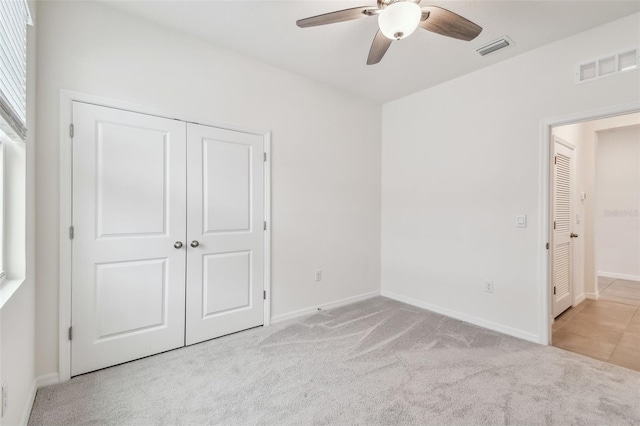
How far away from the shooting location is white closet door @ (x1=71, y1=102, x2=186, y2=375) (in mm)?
2180

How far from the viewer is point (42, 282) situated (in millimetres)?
2033

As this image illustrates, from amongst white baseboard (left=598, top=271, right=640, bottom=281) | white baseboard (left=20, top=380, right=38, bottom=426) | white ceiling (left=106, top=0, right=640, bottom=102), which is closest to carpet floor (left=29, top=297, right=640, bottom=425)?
white baseboard (left=20, top=380, right=38, bottom=426)

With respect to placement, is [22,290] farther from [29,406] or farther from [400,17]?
[400,17]

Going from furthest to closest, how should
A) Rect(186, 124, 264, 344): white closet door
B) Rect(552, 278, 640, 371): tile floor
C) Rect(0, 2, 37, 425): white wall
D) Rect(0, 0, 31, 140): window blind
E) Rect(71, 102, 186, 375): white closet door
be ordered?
Rect(186, 124, 264, 344): white closet door → Rect(552, 278, 640, 371): tile floor → Rect(71, 102, 186, 375): white closet door → Rect(0, 2, 37, 425): white wall → Rect(0, 0, 31, 140): window blind

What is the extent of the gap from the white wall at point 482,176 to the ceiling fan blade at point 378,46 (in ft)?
5.13

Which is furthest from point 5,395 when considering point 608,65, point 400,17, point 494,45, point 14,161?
point 608,65

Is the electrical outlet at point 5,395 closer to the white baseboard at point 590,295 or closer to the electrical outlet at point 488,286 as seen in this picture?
the electrical outlet at point 488,286

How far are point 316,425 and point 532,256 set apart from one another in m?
2.51

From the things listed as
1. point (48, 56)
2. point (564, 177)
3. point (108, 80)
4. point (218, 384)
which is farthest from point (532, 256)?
point (48, 56)

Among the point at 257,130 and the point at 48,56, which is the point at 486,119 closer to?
the point at 257,130

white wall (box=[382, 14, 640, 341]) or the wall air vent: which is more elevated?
the wall air vent


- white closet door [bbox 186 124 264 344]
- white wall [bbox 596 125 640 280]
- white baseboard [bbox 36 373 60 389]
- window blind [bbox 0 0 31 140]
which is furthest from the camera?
white wall [bbox 596 125 640 280]

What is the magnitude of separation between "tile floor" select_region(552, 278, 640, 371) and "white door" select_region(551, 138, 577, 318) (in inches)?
8.4

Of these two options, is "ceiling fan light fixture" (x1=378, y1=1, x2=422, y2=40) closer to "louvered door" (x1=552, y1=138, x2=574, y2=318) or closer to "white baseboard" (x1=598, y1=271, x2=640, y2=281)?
"louvered door" (x1=552, y1=138, x2=574, y2=318)
